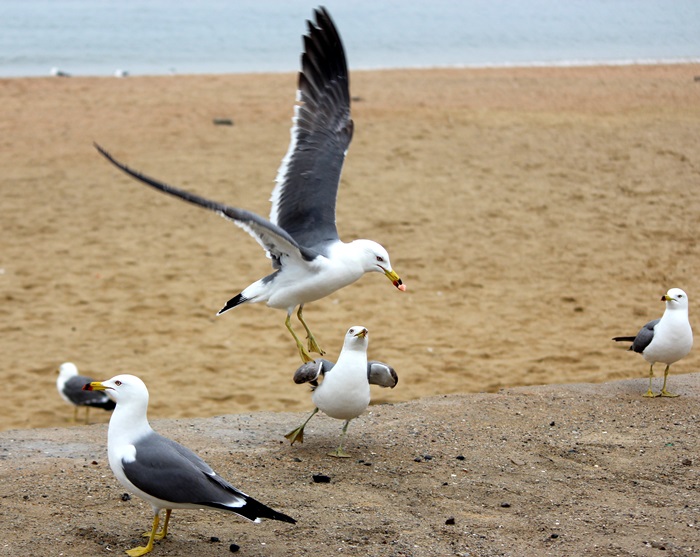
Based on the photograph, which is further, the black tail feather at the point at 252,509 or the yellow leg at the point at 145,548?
the yellow leg at the point at 145,548

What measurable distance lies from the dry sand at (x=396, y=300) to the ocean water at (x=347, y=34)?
6.40 meters

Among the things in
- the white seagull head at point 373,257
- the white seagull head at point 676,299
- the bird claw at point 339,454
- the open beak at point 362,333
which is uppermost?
the white seagull head at point 373,257

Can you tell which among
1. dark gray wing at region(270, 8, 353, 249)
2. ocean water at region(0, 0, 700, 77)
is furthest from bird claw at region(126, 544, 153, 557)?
ocean water at region(0, 0, 700, 77)

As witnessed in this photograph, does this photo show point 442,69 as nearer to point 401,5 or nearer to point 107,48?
point 107,48

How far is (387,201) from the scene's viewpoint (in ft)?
44.2

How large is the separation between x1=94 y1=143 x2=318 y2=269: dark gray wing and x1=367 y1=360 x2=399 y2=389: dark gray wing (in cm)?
78

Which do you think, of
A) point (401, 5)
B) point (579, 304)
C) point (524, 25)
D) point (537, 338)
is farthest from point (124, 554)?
point (401, 5)

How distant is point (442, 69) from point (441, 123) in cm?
854

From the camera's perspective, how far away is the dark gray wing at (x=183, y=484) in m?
4.33

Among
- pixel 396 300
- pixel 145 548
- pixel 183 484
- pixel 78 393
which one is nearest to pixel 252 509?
pixel 183 484

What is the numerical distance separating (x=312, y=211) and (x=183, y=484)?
9.39ft

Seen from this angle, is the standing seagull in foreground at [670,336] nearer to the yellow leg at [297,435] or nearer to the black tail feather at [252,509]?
the yellow leg at [297,435]

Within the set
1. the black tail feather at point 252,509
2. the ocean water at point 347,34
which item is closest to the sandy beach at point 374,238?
the black tail feather at point 252,509

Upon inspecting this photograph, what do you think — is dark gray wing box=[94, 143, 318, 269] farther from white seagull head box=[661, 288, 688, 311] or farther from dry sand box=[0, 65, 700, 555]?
white seagull head box=[661, 288, 688, 311]
